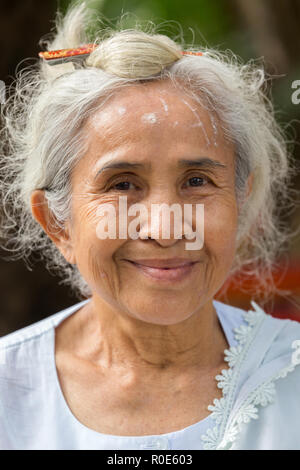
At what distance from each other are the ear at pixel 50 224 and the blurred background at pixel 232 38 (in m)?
1.66

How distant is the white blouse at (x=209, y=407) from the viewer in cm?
206

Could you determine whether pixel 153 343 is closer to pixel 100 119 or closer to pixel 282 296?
pixel 100 119

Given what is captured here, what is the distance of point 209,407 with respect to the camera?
7.04 ft

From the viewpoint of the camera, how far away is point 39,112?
7.63 ft

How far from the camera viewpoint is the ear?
2357 mm

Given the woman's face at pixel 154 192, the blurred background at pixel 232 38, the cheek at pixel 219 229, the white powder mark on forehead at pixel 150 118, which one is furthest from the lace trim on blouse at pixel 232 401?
the blurred background at pixel 232 38

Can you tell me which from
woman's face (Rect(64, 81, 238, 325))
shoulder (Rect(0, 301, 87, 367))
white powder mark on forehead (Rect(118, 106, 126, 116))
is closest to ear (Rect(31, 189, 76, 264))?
woman's face (Rect(64, 81, 238, 325))

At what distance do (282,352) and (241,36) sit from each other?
2.47 meters

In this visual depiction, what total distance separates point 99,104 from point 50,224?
55 centimetres

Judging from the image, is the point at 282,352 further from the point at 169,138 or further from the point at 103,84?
the point at 103,84

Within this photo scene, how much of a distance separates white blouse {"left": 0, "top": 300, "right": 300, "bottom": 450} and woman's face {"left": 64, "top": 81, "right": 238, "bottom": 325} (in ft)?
1.13

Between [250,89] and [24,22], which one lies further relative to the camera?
[24,22]

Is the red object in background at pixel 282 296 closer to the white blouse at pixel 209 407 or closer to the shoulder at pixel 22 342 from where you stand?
the white blouse at pixel 209 407
